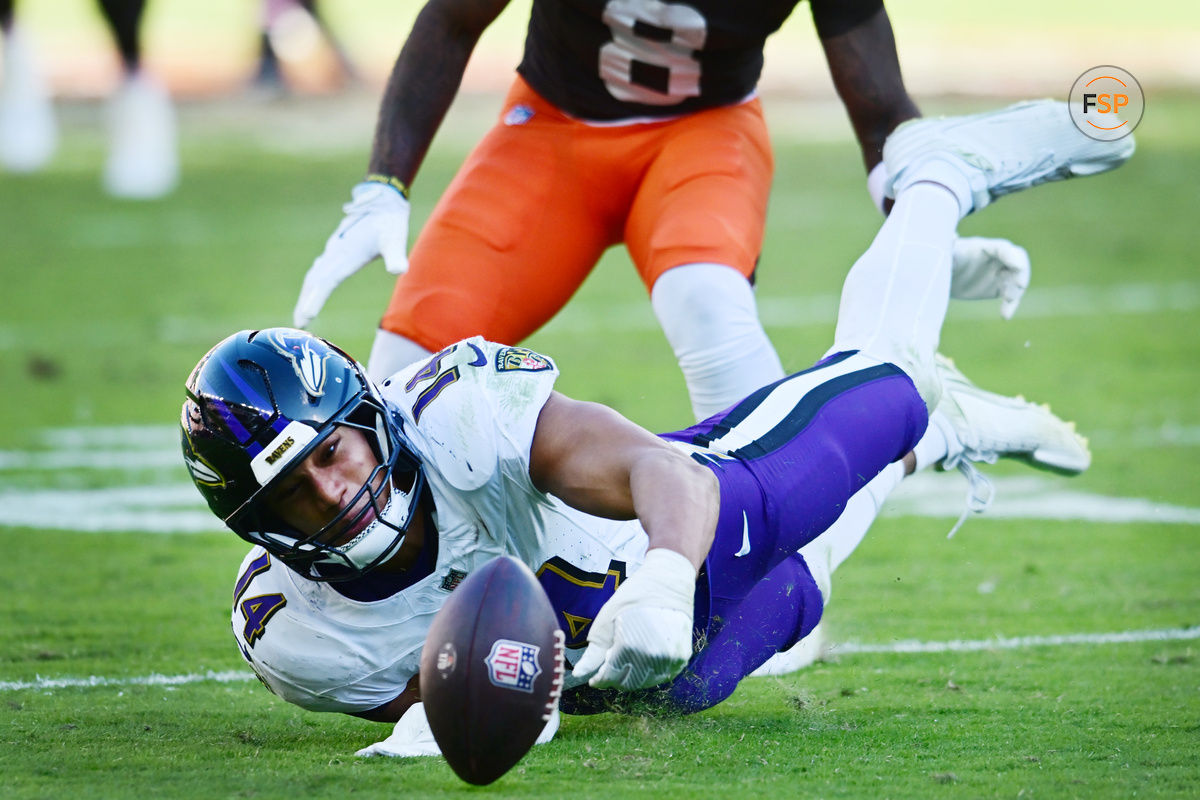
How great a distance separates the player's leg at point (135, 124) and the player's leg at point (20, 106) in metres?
0.50

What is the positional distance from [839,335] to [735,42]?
2.58ft

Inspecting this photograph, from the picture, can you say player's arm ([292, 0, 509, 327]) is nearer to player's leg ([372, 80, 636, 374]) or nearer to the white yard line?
player's leg ([372, 80, 636, 374])

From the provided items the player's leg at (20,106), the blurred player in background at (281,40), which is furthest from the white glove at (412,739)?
the blurred player in background at (281,40)

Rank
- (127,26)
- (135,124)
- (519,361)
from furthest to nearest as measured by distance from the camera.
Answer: (135,124) → (127,26) → (519,361)

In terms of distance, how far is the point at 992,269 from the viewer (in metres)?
3.71

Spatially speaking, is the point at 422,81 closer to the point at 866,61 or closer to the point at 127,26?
→ the point at 866,61

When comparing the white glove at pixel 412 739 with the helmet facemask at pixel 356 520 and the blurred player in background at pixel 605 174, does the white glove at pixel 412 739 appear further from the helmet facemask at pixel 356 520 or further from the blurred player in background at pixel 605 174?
the blurred player in background at pixel 605 174

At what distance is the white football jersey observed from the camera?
273 cm

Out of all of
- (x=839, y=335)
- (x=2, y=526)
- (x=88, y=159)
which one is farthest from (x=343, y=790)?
(x=88, y=159)

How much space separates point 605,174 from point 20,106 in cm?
780

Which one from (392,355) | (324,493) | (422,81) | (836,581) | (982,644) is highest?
(422,81)

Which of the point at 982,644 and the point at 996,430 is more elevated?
the point at 996,430

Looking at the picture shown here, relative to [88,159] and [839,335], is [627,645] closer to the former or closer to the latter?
[839,335]

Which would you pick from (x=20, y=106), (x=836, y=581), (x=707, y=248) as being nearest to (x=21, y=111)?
(x=20, y=106)
